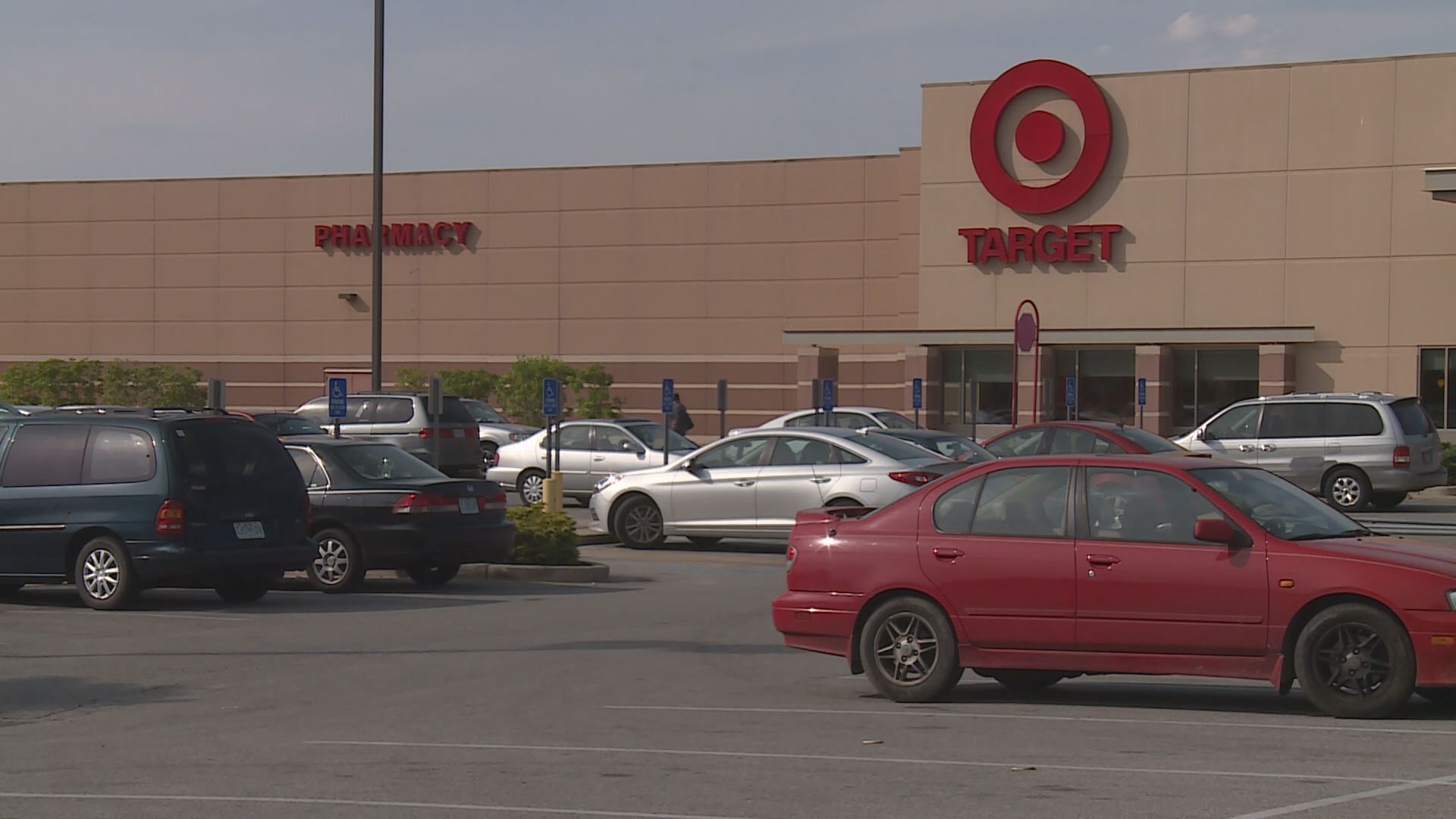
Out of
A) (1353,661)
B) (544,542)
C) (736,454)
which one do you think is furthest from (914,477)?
(1353,661)

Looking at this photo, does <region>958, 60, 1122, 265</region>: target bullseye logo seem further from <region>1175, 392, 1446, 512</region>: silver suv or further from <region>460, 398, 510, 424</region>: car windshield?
<region>1175, 392, 1446, 512</region>: silver suv

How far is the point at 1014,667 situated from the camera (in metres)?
9.88

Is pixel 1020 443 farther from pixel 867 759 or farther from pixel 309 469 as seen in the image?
pixel 867 759

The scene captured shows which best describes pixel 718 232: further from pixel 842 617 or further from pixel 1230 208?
pixel 842 617

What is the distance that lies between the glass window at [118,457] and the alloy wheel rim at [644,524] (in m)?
7.80

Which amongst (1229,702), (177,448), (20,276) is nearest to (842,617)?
(1229,702)

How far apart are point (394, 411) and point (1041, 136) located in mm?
23553

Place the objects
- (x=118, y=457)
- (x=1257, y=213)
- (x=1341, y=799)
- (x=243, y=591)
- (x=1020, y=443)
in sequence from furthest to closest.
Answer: (x=1257, y=213), (x=1020, y=443), (x=243, y=591), (x=118, y=457), (x=1341, y=799)

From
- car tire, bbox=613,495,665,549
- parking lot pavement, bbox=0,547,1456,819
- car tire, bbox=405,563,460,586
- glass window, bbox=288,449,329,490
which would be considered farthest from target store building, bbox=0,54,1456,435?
parking lot pavement, bbox=0,547,1456,819

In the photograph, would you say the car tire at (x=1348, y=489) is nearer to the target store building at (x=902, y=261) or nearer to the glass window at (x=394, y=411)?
the target store building at (x=902, y=261)

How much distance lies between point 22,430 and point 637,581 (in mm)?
6197

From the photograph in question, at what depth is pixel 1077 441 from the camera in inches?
969

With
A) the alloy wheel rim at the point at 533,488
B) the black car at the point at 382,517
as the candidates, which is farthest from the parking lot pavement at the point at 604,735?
Answer: the alloy wheel rim at the point at 533,488

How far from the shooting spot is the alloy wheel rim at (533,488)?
28.9 m
